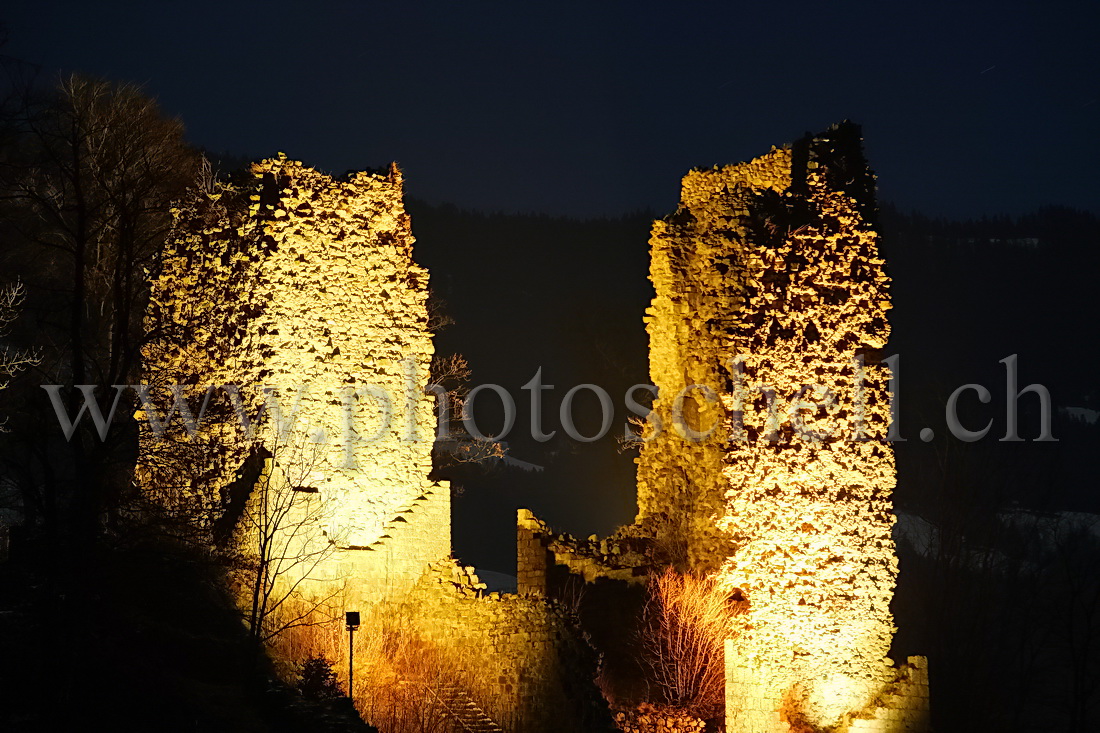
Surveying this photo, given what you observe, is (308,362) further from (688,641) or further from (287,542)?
(688,641)

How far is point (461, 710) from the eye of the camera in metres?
20.4

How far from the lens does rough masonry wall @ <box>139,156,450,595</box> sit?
71.5ft

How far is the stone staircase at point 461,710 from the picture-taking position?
20.1m

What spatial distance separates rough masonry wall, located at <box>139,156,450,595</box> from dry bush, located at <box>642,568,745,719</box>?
Result: 4.13 m

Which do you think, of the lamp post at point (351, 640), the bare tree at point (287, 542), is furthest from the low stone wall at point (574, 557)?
the lamp post at point (351, 640)

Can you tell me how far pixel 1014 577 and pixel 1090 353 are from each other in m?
16.2

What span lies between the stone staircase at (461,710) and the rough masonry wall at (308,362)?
72.3 inches

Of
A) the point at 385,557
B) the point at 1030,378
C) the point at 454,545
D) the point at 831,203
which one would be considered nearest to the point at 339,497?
the point at 385,557

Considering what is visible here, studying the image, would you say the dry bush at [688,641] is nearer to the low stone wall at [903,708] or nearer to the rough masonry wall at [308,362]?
the low stone wall at [903,708]

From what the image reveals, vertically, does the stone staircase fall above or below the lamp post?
below

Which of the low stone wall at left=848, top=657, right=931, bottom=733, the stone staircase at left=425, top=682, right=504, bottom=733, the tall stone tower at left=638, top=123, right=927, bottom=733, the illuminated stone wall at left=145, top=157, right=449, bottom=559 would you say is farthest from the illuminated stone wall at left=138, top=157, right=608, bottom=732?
the low stone wall at left=848, top=657, right=931, bottom=733

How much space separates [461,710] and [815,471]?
5.46m

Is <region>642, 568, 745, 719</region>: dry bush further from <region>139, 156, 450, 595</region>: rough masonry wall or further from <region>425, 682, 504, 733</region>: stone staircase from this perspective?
<region>139, 156, 450, 595</region>: rough masonry wall

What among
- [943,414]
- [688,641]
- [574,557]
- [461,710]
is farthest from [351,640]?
[943,414]
